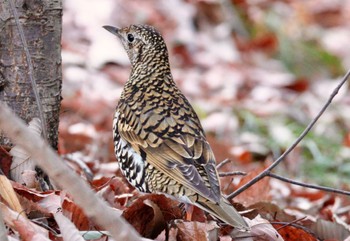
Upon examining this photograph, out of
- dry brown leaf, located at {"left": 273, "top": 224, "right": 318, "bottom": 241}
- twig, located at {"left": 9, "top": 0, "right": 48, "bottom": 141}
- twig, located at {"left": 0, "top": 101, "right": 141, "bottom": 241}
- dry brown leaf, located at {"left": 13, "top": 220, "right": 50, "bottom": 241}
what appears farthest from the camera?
dry brown leaf, located at {"left": 273, "top": 224, "right": 318, "bottom": 241}

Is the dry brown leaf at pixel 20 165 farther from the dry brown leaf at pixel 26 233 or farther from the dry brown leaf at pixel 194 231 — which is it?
the dry brown leaf at pixel 194 231

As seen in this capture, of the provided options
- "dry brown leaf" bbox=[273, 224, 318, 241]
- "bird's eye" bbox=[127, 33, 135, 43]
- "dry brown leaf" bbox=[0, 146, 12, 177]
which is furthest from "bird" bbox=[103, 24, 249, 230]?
"dry brown leaf" bbox=[0, 146, 12, 177]

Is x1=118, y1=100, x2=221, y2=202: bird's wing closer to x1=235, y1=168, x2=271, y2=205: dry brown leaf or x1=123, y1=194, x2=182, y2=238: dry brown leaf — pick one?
x1=123, y1=194, x2=182, y2=238: dry brown leaf

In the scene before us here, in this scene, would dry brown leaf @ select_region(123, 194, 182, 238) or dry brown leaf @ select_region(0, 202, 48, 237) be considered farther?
dry brown leaf @ select_region(123, 194, 182, 238)

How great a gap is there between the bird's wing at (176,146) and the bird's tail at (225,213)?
0.04m

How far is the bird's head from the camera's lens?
5562 millimetres

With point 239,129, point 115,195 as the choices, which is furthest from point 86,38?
point 115,195

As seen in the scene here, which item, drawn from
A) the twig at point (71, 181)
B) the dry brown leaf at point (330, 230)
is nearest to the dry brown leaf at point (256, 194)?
the dry brown leaf at point (330, 230)

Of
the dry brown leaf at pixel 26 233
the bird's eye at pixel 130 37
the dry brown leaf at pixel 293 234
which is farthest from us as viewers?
the bird's eye at pixel 130 37

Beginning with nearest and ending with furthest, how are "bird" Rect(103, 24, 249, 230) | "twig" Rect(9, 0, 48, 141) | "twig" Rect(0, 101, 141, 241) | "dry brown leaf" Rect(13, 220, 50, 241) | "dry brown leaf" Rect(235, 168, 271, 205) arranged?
1. "twig" Rect(0, 101, 141, 241)
2. "dry brown leaf" Rect(13, 220, 50, 241)
3. "twig" Rect(9, 0, 48, 141)
4. "bird" Rect(103, 24, 249, 230)
5. "dry brown leaf" Rect(235, 168, 271, 205)

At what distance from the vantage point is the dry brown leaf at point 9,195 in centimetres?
408

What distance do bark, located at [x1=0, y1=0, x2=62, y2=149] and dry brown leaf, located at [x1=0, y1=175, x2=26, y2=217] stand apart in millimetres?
702

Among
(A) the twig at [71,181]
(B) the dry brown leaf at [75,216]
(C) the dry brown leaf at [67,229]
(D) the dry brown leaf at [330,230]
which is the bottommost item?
(D) the dry brown leaf at [330,230]

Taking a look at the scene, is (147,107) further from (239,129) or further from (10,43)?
(239,129)
